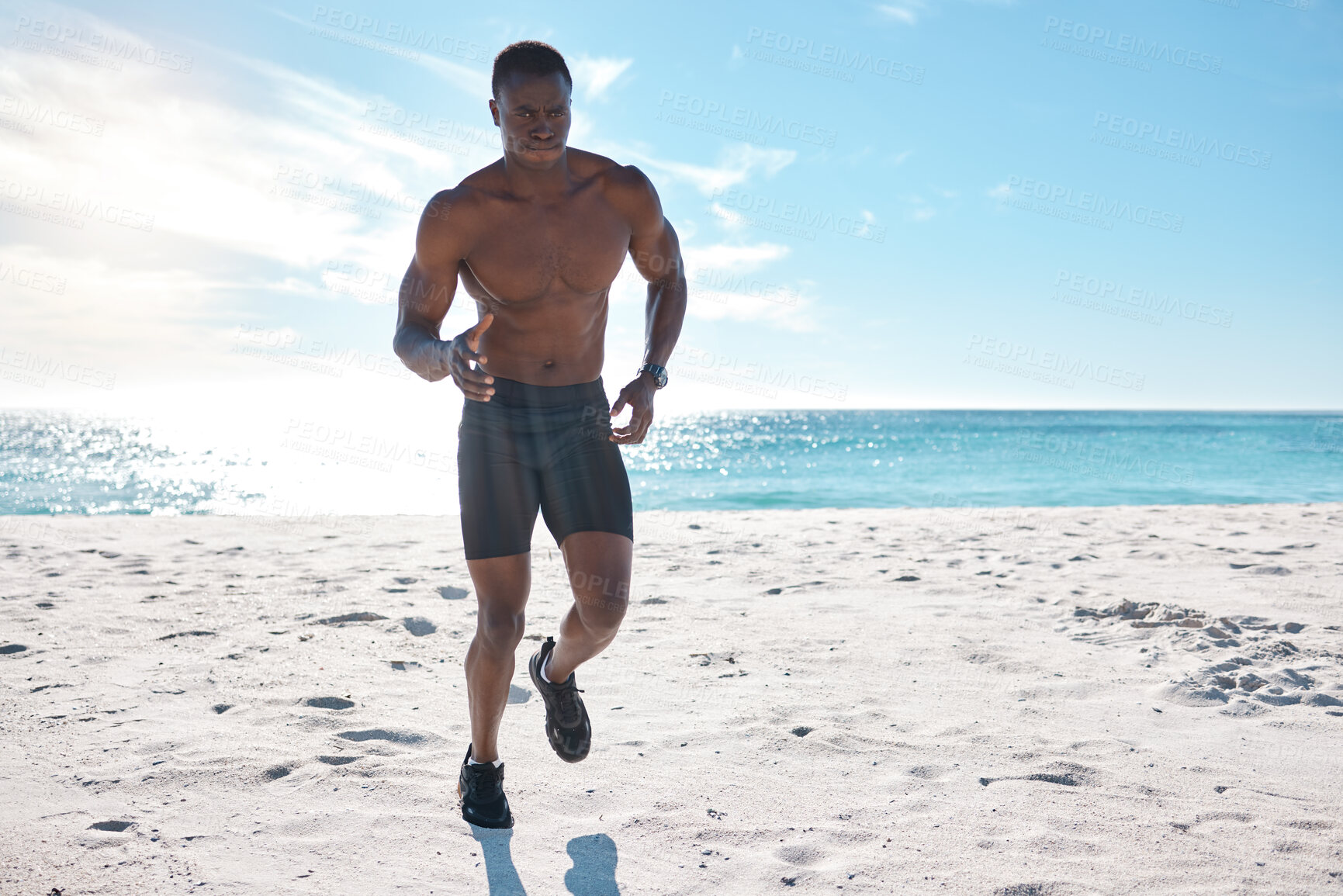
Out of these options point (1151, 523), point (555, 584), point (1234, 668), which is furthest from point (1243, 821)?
point (1151, 523)

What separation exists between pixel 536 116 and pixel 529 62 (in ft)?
0.59

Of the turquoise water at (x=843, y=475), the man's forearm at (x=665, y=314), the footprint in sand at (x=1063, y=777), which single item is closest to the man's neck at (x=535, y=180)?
the man's forearm at (x=665, y=314)

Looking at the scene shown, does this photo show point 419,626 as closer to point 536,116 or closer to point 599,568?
point 599,568

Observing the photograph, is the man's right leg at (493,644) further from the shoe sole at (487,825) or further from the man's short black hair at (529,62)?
the man's short black hair at (529,62)

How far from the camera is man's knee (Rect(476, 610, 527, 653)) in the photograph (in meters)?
2.94

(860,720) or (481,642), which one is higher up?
(481,642)

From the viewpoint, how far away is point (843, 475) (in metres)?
27.2

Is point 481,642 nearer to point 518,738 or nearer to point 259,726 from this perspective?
point 518,738

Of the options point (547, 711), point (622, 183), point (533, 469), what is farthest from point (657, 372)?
point (547, 711)

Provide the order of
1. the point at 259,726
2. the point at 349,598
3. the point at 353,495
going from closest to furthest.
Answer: the point at 259,726 → the point at 349,598 → the point at 353,495

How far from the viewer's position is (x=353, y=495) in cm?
2141

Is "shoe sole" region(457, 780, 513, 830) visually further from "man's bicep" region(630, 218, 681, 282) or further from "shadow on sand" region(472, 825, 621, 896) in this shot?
"man's bicep" region(630, 218, 681, 282)

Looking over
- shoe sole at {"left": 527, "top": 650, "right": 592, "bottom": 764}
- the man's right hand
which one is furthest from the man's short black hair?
shoe sole at {"left": 527, "top": 650, "right": 592, "bottom": 764}

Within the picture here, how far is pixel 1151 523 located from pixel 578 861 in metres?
9.41
